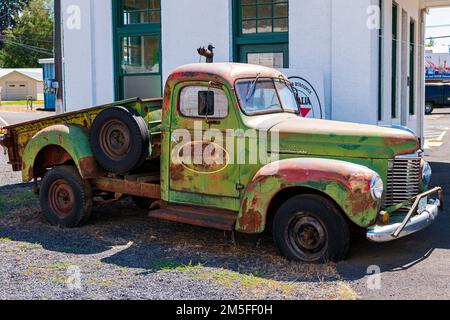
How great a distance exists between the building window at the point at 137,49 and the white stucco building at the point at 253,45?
0.06 feet

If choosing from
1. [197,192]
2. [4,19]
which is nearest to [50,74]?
[197,192]

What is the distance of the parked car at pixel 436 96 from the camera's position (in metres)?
38.0

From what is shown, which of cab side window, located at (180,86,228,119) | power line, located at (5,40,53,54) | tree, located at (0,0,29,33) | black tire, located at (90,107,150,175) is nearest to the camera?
cab side window, located at (180,86,228,119)

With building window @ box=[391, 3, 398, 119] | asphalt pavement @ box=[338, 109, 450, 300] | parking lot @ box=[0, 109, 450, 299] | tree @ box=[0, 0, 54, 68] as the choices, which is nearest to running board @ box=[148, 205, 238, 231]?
parking lot @ box=[0, 109, 450, 299]

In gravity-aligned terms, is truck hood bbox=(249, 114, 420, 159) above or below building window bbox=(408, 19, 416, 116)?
below

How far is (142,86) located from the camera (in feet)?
42.2

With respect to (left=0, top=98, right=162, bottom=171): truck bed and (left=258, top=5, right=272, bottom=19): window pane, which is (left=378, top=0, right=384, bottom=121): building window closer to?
(left=258, top=5, right=272, bottom=19): window pane

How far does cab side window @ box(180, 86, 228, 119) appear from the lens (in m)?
7.32

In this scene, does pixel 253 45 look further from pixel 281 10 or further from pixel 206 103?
pixel 206 103

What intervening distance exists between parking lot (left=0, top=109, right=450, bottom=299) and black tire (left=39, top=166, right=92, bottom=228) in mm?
184

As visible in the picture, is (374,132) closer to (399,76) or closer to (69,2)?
(399,76)

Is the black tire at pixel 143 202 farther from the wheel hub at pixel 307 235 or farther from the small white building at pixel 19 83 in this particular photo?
the small white building at pixel 19 83

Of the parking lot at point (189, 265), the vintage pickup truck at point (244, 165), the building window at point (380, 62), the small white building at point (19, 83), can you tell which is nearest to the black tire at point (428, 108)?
the building window at point (380, 62)

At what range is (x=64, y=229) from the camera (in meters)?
8.63
